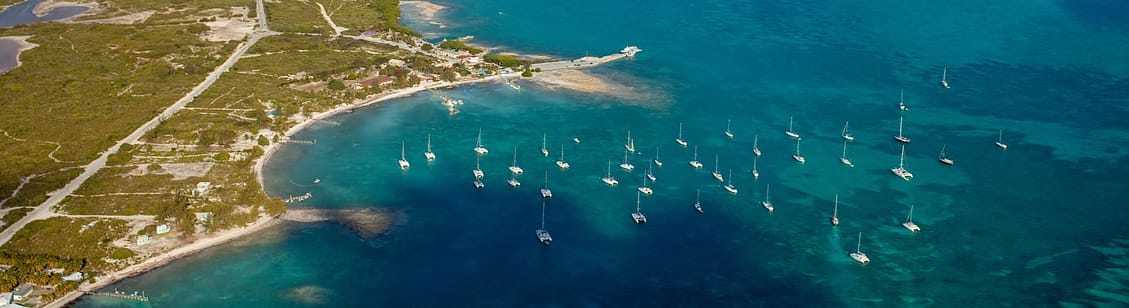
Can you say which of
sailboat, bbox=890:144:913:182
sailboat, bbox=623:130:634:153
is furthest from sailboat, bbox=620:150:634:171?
sailboat, bbox=890:144:913:182

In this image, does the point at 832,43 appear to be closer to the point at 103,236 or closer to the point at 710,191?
the point at 710,191

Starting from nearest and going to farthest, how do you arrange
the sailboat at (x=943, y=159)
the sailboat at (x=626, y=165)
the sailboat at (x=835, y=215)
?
the sailboat at (x=835, y=215) < the sailboat at (x=626, y=165) < the sailboat at (x=943, y=159)

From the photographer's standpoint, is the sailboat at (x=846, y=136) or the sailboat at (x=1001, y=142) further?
the sailboat at (x=846, y=136)

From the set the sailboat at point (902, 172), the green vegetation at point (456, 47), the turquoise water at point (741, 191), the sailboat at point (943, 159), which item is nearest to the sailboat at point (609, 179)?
the turquoise water at point (741, 191)

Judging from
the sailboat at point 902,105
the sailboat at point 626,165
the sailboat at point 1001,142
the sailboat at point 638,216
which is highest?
the sailboat at point 902,105

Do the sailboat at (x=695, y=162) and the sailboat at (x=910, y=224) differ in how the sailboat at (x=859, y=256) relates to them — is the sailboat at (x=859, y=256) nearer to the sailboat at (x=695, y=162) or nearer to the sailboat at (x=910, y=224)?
the sailboat at (x=910, y=224)

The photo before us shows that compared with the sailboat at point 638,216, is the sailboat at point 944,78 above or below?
above

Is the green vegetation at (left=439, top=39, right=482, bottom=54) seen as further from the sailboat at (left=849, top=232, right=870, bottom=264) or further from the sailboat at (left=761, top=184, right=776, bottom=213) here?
the sailboat at (left=849, top=232, right=870, bottom=264)

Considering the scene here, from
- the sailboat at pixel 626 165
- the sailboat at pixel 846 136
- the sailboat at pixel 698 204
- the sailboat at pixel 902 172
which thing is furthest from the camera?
the sailboat at pixel 846 136

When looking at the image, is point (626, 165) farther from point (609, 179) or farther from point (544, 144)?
point (544, 144)
